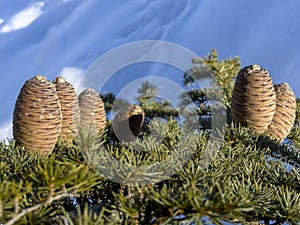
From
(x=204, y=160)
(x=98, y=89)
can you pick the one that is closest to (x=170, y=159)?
(x=204, y=160)

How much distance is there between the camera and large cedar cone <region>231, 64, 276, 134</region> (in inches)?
26.2

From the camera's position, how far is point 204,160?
1.36ft

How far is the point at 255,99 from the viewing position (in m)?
0.67

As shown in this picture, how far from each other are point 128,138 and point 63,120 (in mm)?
167

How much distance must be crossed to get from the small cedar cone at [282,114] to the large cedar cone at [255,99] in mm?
37

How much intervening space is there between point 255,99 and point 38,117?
1.16ft

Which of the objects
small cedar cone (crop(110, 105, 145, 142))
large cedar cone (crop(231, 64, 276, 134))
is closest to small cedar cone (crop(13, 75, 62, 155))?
small cedar cone (crop(110, 105, 145, 142))

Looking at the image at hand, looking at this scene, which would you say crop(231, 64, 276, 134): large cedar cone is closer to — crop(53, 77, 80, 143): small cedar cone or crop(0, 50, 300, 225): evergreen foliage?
crop(0, 50, 300, 225): evergreen foliage

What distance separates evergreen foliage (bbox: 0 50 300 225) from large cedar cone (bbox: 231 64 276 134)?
0.57 feet

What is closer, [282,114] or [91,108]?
[91,108]

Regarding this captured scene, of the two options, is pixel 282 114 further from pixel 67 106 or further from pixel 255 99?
pixel 67 106

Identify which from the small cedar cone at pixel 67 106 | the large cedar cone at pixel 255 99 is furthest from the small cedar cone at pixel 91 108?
the large cedar cone at pixel 255 99

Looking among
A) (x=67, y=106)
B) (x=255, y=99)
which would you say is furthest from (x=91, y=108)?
(x=255, y=99)

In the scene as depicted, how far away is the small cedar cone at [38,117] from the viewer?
485 millimetres
